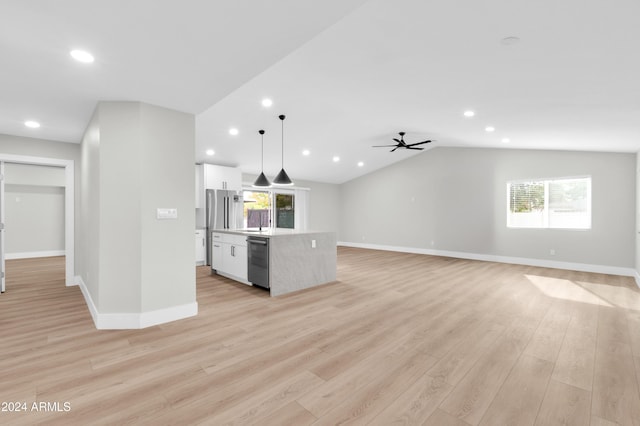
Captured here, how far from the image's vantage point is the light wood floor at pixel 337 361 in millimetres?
1731

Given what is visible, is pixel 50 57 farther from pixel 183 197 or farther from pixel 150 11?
pixel 183 197

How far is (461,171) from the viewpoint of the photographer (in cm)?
786

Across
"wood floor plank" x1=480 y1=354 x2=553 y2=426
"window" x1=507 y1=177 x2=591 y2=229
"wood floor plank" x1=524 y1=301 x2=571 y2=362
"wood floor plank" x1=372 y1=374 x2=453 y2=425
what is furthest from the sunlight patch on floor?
"wood floor plank" x1=372 y1=374 x2=453 y2=425

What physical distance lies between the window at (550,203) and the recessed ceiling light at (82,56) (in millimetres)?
7944

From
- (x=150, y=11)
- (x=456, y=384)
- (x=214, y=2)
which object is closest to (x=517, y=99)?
(x=456, y=384)

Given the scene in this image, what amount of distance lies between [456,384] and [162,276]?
9.47ft

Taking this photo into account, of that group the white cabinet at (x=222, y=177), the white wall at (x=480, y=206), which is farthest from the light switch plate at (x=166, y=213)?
the white wall at (x=480, y=206)

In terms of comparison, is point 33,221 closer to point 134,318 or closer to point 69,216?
point 69,216

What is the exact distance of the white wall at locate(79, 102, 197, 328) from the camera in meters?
2.98

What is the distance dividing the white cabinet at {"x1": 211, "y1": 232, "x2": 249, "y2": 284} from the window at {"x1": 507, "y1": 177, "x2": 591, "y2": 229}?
6245mm

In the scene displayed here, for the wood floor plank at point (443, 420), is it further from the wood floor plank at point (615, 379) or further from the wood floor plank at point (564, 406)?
the wood floor plank at point (615, 379)

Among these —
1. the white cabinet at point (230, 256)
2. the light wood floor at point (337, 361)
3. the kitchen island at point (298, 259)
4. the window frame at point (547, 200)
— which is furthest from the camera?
the window frame at point (547, 200)

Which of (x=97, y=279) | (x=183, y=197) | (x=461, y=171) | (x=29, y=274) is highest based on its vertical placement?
(x=461, y=171)

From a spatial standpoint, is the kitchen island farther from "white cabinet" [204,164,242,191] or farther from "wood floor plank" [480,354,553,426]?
"wood floor plank" [480,354,553,426]
